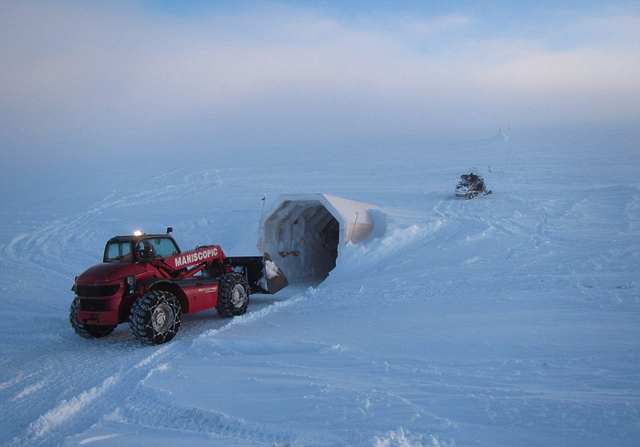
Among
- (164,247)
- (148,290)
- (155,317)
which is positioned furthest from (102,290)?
(164,247)

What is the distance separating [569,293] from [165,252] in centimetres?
729

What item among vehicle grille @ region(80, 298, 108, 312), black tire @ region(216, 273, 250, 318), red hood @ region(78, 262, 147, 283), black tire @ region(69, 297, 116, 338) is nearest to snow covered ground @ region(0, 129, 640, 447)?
black tire @ region(69, 297, 116, 338)

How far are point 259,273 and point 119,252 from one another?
3.28m

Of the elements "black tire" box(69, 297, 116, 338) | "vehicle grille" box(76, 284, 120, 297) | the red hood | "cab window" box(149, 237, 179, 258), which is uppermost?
"cab window" box(149, 237, 179, 258)

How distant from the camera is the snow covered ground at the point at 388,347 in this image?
4836 millimetres

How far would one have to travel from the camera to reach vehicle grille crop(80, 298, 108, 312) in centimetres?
783

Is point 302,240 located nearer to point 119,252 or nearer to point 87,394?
point 119,252

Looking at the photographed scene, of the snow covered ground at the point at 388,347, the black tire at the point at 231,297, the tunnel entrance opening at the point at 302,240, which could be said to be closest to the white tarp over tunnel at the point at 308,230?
the tunnel entrance opening at the point at 302,240

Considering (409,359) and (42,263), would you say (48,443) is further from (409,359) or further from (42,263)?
(42,263)

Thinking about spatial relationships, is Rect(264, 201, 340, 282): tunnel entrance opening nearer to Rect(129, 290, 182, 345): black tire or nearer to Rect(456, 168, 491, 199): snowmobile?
Rect(456, 168, 491, 199): snowmobile

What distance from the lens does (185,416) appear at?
5223 millimetres

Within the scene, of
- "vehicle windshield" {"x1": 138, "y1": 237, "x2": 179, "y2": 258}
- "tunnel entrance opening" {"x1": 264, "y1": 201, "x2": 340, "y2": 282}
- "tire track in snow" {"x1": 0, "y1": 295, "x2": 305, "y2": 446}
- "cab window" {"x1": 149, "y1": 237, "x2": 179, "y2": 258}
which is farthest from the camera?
"tunnel entrance opening" {"x1": 264, "y1": 201, "x2": 340, "y2": 282}

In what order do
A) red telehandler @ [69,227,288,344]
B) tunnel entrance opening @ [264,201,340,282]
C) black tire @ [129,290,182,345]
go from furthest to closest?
tunnel entrance opening @ [264,201,340,282] < red telehandler @ [69,227,288,344] < black tire @ [129,290,182,345]

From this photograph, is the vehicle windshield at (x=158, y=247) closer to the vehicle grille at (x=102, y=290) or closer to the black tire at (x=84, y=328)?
the vehicle grille at (x=102, y=290)
